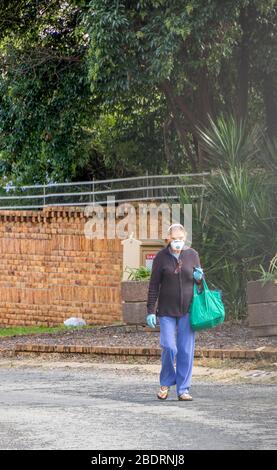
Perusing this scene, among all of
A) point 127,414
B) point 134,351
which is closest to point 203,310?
Result: point 127,414

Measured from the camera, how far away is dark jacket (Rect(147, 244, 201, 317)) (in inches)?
561

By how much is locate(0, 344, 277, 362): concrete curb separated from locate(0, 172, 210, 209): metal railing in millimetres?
6173

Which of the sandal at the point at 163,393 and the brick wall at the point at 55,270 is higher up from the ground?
the brick wall at the point at 55,270

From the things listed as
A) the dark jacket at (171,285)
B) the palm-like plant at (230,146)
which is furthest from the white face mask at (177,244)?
the palm-like plant at (230,146)

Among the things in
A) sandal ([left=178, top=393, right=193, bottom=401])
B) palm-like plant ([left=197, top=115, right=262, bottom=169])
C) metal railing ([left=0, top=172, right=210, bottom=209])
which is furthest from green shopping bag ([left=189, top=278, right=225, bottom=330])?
metal railing ([left=0, top=172, right=210, bottom=209])

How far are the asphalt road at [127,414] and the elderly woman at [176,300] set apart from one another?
0.42 metres

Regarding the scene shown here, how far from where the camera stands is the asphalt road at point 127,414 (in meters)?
11.1

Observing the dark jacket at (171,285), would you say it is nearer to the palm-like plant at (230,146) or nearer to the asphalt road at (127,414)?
the asphalt road at (127,414)

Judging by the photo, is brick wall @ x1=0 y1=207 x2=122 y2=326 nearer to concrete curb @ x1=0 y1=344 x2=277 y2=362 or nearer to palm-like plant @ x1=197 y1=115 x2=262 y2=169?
palm-like plant @ x1=197 y1=115 x2=262 y2=169

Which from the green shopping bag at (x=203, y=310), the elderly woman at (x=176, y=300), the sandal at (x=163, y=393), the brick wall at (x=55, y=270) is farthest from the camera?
the brick wall at (x=55, y=270)

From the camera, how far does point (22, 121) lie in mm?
30281

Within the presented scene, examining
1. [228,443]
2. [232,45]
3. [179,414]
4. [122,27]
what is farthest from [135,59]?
[228,443]

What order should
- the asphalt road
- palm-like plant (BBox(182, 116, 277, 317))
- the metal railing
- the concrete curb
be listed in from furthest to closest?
1. the metal railing
2. palm-like plant (BBox(182, 116, 277, 317))
3. the concrete curb
4. the asphalt road
